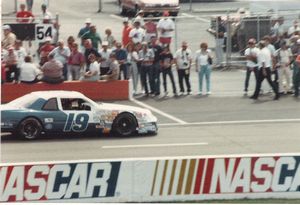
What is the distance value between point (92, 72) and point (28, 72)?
1.73 meters

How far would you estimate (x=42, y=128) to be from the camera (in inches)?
814

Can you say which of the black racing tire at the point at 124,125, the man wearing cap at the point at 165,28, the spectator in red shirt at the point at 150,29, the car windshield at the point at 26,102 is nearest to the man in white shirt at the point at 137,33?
the spectator in red shirt at the point at 150,29

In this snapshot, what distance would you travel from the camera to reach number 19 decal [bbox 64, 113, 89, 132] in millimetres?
20766

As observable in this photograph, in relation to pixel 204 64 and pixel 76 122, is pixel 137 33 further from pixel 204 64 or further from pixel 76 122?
pixel 76 122

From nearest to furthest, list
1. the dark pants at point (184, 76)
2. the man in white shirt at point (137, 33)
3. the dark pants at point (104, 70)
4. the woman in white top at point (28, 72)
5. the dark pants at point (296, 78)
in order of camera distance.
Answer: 1. the woman in white top at point (28, 72)
2. the dark pants at point (296, 78)
3. the dark pants at point (104, 70)
4. the dark pants at point (184, 76)
5. the man in white shirt at point (137, 33)

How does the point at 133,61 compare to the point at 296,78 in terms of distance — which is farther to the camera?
the point at 133,61

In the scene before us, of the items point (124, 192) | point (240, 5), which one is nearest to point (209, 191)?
point (124, 192)

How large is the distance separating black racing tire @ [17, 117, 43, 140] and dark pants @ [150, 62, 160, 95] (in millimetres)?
5829

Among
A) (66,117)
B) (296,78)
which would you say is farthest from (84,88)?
(296,78)

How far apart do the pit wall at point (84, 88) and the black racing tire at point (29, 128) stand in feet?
13.5

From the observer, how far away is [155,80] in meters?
25.9

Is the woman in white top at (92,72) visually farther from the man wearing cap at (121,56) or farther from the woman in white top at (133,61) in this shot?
the woman in white top at (133,61)

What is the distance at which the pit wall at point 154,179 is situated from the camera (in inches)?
588

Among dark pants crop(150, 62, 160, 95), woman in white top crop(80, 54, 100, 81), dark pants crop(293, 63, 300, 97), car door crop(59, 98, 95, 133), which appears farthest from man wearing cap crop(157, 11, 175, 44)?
car door crop(59, 98, 95, 133)
